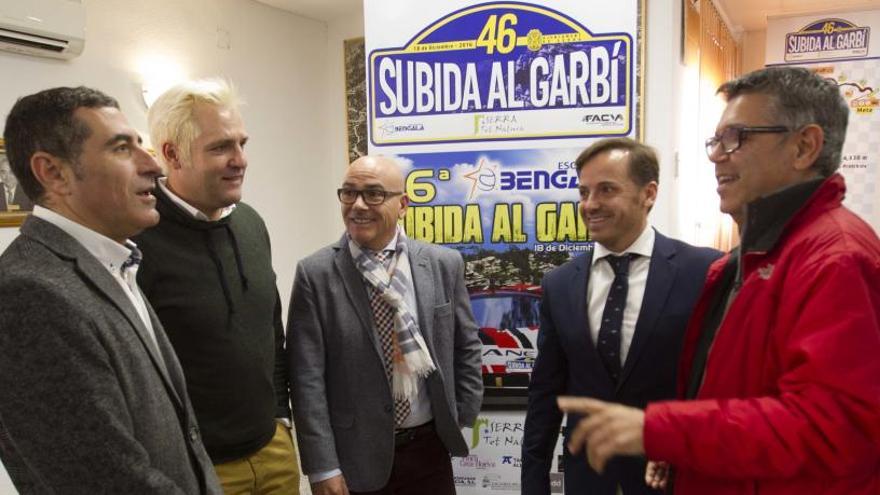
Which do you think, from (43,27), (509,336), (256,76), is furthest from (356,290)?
(256,76)

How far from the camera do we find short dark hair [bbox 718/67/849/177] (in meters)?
1.19

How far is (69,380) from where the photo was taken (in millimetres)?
1104

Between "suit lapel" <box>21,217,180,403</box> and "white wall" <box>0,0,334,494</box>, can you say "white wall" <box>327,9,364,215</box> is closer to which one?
"white wall" <box>0,0,334,494</box>

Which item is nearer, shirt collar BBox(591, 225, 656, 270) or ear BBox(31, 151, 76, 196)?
ear BBox(31, 151, 76, 196)

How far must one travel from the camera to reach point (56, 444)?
1095 millimetres

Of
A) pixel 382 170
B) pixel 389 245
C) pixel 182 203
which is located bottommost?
pixel 389 245

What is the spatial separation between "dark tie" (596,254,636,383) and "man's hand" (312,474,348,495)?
0.92 meters

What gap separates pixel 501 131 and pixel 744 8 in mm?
4460

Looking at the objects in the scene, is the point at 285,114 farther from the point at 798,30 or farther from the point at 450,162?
the point at 798,30

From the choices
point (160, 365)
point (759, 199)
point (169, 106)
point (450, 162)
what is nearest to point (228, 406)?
point (160, 365)

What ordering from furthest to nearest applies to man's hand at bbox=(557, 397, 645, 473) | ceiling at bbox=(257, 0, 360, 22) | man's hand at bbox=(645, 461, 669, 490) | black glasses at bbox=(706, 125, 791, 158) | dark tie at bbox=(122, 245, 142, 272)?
ceiling at bbox=(257, 0, 360, 22)
man's hand at bbox=(645, 461, 669, 490)
dark tie at bbox=(122, 245, 142, 272)
black glasses at bbox=(706, 125, 791, 158)
man's hand at bbox=(557, 397, 645, 473)

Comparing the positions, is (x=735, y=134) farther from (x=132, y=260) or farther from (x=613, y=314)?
(x=132, y=260)

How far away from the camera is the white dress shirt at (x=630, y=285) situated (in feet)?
5.81

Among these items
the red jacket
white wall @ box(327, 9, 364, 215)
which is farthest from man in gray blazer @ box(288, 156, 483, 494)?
white wall @ box(327, 9, 364, 215)
